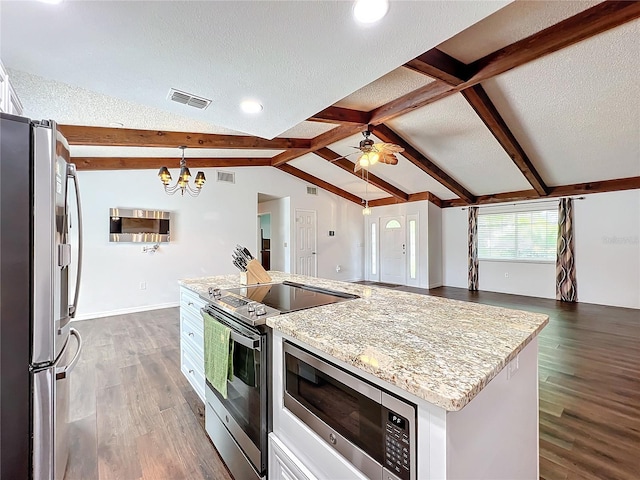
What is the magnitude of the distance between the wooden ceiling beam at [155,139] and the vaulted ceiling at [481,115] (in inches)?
0.6

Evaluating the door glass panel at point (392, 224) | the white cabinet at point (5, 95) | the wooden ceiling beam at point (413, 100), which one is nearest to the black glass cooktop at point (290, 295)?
the white cabinet at point (5, 95)

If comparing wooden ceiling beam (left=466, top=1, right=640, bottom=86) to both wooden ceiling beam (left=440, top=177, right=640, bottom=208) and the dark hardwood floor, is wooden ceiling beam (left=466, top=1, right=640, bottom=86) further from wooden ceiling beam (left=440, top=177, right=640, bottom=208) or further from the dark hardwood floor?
wooden ceiling beam (left=440, top=177, right=640, bottom=208)

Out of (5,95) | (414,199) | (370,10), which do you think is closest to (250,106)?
(370,10)

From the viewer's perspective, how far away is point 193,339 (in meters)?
2.25

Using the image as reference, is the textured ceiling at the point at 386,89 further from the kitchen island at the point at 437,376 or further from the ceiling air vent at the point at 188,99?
the kitchen island at the point at 437,376

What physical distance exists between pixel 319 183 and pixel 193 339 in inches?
230

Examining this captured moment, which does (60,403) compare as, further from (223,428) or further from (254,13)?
(254,13)

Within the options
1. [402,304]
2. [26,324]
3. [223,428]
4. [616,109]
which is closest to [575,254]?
[616,109]

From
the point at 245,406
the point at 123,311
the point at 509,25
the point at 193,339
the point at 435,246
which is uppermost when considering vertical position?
the point at 509,25

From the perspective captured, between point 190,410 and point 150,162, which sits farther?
point 150,162

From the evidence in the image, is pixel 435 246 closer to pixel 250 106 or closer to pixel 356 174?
pixel 356 174

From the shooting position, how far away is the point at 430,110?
388 centimetres

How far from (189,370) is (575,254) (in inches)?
277

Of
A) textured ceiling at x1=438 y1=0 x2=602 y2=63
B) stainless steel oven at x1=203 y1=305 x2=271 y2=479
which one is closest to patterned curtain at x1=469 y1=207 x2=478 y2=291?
textured ceiling at x1=438 y1=0 x2=602 y2=63
